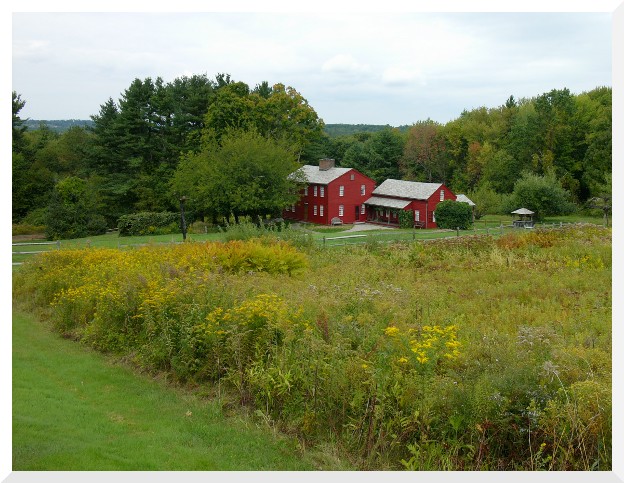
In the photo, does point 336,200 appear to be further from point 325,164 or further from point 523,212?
point 523,212

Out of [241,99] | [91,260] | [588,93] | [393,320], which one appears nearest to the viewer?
[393,320]

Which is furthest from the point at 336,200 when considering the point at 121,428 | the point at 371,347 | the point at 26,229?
the point at 121,428

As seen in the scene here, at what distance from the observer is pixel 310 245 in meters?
17.6

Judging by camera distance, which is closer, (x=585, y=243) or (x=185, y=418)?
(x=185, y=418)

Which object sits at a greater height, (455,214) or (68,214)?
(68,214)

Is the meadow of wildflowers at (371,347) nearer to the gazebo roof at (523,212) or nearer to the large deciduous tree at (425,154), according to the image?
the gazebo roof at (523,212)

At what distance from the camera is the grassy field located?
539cm

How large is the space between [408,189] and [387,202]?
6.07 ft

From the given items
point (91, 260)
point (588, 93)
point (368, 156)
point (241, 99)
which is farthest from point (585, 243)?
point (368, 156)

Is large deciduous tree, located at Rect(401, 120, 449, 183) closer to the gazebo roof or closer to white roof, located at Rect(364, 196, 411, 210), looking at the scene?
white roof, located at Rect(364, 196, 411, 210)

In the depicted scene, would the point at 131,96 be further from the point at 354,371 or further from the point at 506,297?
the point at 354,371

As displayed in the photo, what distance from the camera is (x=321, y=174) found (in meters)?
44.6

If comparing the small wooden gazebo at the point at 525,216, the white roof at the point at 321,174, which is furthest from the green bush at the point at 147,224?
the small wooden gazebo at the point at 525,216

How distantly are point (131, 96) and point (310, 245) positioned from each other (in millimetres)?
24830
